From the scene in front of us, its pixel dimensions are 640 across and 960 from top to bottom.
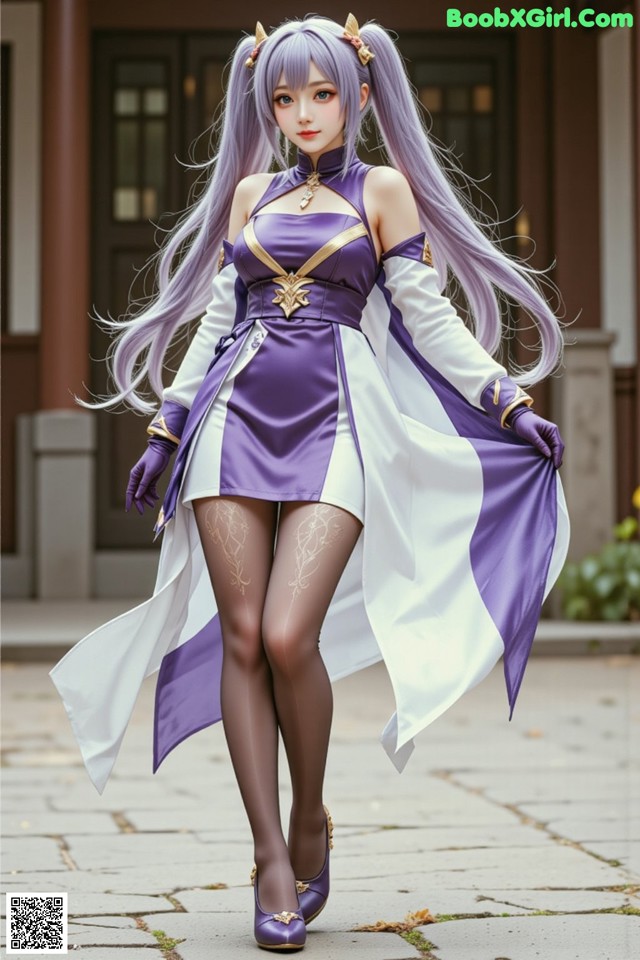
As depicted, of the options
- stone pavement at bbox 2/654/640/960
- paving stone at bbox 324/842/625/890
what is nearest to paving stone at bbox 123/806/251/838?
stone pavement at bbox 2/654/640/960

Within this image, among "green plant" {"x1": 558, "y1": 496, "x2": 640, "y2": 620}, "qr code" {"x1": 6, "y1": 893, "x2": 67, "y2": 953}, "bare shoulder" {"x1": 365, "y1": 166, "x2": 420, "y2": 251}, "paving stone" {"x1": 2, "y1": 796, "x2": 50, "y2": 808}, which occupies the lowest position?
"paving stone" {"x1": 2, "y1": 796, "x2": 50, "y2": 808}

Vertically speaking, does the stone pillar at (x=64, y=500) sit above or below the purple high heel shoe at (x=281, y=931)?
above

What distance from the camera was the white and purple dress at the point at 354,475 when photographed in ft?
9.98

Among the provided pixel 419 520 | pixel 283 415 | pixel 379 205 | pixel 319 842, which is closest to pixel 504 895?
pixel 319 842

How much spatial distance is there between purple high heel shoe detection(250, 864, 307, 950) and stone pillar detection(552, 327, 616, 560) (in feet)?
22.7

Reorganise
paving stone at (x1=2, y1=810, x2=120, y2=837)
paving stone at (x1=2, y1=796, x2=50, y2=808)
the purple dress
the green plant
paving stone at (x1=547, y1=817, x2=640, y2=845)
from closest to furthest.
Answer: the purple dress → paving stone at (x1=547, y1=817, x2=640, y2=845) → paving stone at (x1=2, y1=810, x2=120, y2=837) → paving stone at (x1=2, y1=796, x2=50, y2=808) → the green plant

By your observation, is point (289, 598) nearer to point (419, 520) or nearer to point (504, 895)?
point (419, 520)

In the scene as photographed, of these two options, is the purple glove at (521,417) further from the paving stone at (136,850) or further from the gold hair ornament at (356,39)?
the paving stone at (136,850)

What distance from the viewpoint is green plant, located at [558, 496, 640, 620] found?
901cm

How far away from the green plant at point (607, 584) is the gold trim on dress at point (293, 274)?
612cm

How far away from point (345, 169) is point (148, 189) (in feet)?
26.3

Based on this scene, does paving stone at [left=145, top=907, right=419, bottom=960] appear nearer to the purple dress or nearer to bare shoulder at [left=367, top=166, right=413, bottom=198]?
Result: the purple dress

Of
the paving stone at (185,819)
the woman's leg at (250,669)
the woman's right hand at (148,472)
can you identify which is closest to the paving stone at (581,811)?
the paving stone at (185,819)

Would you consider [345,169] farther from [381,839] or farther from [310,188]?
[381,839]
